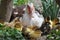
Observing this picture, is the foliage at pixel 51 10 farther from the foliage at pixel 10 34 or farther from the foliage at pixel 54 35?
the foliage at pixel 10 34

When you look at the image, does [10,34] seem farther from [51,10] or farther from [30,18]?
[51,10]

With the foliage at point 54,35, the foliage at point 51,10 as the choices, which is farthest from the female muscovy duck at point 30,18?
the foliage at point 51,10

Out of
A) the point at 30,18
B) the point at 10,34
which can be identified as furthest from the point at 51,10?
the point at 10,34

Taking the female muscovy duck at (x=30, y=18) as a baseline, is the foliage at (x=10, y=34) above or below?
below

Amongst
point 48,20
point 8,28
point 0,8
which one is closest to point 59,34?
point 48,20

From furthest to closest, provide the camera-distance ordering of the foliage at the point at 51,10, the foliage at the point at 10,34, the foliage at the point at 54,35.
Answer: the foliage at the point at 51,10 < the foliage at the point at 54,35 < the foliage at the point at 10,34

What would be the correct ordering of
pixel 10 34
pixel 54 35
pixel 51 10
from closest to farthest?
pixel 10 34
pixel 54 35
pixel 51 10

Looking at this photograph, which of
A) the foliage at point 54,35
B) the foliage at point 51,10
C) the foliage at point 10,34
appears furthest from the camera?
the foliage at point 51,10

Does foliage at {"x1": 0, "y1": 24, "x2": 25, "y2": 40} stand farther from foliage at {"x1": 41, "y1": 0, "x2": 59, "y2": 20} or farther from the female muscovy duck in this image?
foliage at {"x1": 41, "y1": 0, "x2": 59, "y2": 20}

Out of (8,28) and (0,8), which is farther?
(0,8)

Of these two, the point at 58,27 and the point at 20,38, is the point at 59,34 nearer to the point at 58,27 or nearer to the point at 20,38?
the point at 58,27

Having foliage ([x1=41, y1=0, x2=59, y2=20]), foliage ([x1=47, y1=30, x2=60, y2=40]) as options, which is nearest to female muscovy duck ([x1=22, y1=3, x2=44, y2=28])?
foliage ([x1=47, y1=30, x2=60, y2=40])

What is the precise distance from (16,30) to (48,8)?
1.89ft

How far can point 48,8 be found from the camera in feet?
7.44
